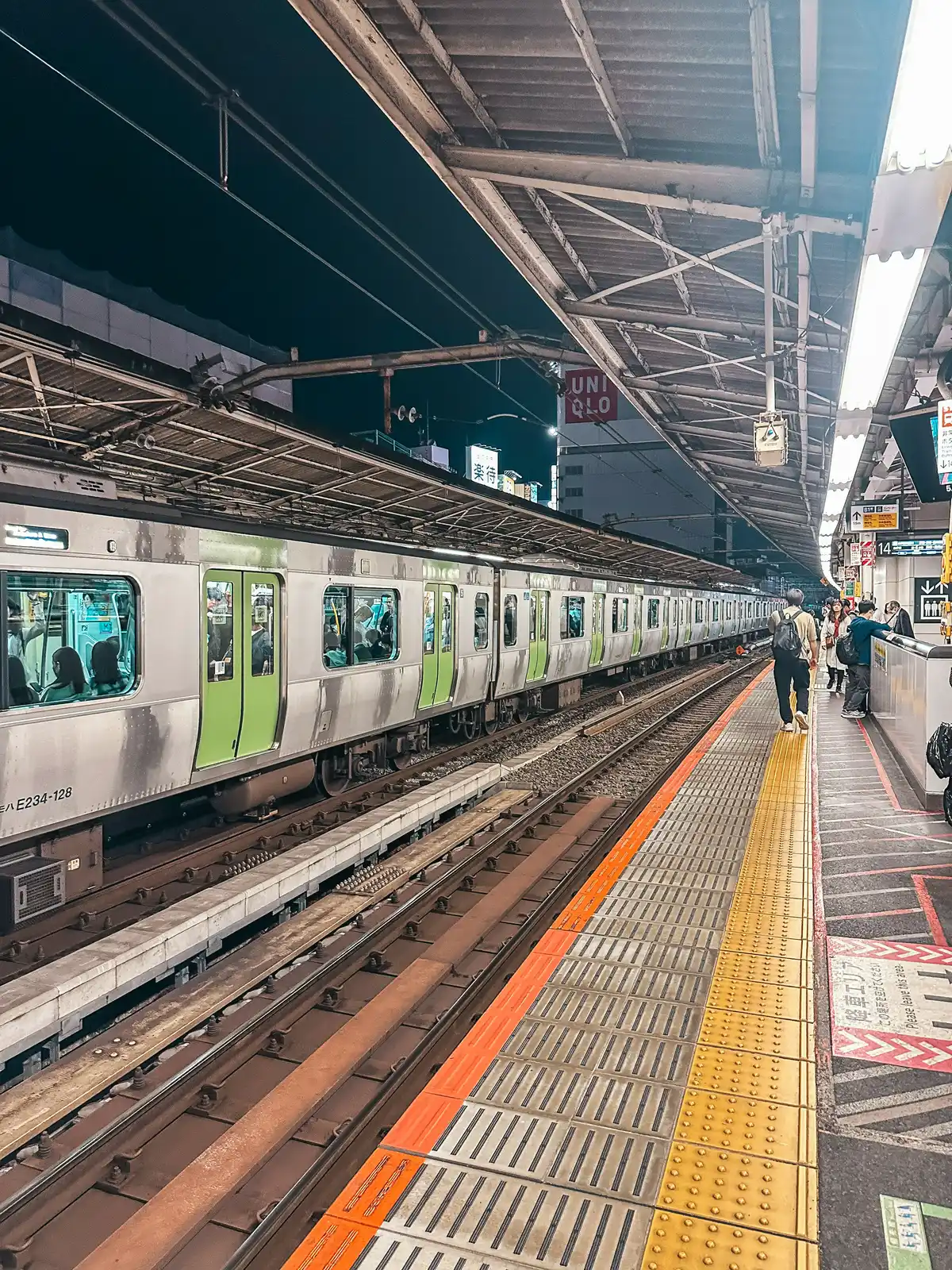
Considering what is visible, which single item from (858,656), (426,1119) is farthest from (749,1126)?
(858,656)

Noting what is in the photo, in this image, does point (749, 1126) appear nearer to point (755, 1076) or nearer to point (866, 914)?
point (755, 1076)

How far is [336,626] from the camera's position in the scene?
8.22m

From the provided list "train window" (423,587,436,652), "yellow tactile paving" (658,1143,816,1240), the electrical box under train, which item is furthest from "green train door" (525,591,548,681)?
"yellow tactile paving" (658,1143,816,1240)

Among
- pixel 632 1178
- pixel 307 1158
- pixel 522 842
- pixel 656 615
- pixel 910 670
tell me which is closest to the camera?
pixel 632 1178

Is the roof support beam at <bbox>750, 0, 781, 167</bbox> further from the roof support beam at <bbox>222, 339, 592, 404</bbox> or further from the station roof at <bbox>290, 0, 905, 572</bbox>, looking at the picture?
the roof support beam at <bbox>222, 339, 592, 404</bbox>

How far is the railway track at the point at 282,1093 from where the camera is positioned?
2.73 meters

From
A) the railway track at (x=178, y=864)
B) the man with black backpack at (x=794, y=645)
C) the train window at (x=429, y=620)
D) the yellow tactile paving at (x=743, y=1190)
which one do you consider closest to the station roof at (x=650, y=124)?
the yellow tactile paving at (x=743, y=1190)

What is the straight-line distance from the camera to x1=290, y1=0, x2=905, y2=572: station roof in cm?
399

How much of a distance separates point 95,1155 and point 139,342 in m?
30.3

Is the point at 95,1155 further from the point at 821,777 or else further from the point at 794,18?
the point at 821,777

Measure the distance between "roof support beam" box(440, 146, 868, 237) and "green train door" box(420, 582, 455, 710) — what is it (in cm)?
564

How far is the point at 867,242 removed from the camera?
3.81m

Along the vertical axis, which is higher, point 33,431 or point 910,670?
point 33,431

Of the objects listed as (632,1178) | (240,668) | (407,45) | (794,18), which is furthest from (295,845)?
(794,18)
